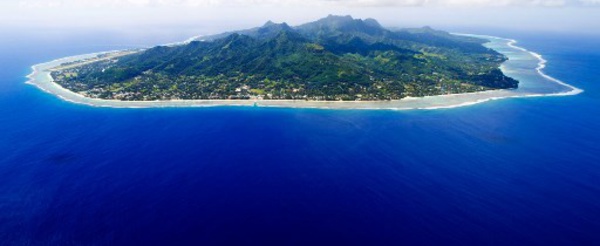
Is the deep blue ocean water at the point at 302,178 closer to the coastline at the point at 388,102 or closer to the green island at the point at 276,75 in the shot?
the coastline at the point at 388,102

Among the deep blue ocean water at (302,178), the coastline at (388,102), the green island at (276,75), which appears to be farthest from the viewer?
the green island at (276,75)

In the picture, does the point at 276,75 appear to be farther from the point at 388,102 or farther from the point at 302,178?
the point at 302,178

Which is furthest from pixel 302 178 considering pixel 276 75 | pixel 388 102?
pixel 276 75

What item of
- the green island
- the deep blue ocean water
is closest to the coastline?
the green island

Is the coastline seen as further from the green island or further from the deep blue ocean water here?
the deep blue ocean water

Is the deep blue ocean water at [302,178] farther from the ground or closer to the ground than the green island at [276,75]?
closer to the ground

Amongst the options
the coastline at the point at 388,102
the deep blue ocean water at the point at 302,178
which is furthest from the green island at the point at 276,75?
the deep blue ocean water at the point at 302,178

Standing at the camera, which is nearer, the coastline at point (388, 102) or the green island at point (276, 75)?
the coastline at point (388, 102)

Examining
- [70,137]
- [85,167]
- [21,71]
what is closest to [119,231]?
[85,167]

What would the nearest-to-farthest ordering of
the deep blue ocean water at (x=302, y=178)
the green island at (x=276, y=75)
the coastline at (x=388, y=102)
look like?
the deep blue ocean water at (x=302, y=178), the coastline at (x=388, y=102), the green island at (x=276, y=75)
